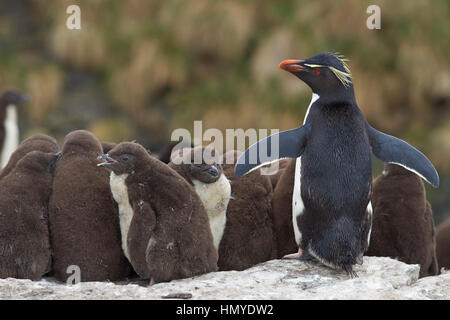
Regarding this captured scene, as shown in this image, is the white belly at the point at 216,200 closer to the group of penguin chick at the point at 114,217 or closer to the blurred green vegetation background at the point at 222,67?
the group of penguin chick at the point at 114,217

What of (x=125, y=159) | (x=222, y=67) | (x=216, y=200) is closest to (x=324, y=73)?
(x=216, y=200)

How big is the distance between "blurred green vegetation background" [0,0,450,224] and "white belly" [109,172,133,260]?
6859mm

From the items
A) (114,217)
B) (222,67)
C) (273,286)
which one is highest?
(222,67)

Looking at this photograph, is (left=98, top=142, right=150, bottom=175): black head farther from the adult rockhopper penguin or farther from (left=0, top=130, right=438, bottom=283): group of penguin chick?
the adult rockhopper penguin

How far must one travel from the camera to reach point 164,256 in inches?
144

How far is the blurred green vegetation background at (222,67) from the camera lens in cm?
1108

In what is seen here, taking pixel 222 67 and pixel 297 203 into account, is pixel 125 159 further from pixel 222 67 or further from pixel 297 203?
pixel 222 67

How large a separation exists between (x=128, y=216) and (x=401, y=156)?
1.53 metres

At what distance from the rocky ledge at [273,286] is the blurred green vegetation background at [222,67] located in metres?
6.68

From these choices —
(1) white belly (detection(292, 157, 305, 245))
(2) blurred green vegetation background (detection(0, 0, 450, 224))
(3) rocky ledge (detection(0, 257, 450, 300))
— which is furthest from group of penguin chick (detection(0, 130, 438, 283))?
(2) blurred green vegetation background (detection(0, 0, 450, 224))

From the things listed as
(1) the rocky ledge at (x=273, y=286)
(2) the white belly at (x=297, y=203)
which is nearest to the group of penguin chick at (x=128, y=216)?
(1) the rocky ledge at (x=273, y=286)

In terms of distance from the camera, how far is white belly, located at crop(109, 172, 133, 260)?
376 centimetres

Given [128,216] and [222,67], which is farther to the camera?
[222,67]

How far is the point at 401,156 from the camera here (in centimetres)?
411
